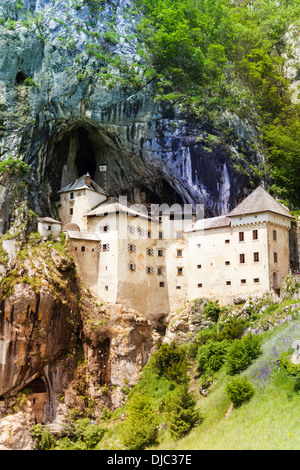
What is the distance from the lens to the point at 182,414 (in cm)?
4112

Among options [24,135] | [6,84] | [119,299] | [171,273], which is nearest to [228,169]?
[171,273]

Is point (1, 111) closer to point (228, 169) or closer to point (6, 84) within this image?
point (6, 84)

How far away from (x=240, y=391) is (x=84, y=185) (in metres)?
31.4

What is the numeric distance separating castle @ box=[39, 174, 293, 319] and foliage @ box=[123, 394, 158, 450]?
13.5 m

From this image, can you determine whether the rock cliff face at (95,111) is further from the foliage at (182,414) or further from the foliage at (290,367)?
the foliage at (290,367)

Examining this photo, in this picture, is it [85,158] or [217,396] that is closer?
[217,396]

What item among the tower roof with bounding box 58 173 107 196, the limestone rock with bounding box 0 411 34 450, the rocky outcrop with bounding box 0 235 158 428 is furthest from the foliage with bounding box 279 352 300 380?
the tower roof with bounding box 58 173 107 196

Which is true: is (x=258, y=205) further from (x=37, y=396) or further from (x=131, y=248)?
(x=37, y=396)

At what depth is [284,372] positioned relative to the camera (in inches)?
1513

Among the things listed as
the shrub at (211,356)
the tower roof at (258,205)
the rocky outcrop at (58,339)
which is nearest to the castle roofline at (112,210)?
the rocky outcrop at (58,339)

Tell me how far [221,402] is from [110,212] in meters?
25.1

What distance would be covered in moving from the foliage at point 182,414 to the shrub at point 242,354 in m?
4.28

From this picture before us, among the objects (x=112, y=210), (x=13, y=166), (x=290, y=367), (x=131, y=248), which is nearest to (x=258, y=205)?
(x=131, y=248)

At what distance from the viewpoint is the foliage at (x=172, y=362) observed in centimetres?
5041
